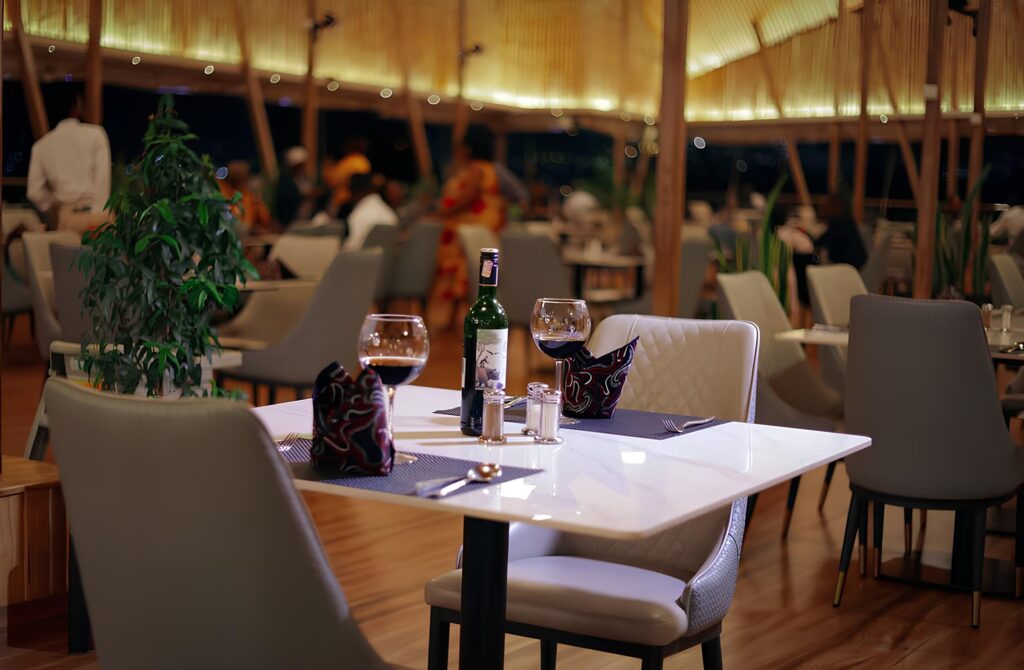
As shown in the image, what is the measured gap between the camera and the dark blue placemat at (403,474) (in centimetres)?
177

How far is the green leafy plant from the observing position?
362 centimetres

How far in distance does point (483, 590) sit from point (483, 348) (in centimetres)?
41

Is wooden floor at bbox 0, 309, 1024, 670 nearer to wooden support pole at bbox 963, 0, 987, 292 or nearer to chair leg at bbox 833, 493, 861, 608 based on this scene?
chair leg at bbox 833, 493, 861, 608

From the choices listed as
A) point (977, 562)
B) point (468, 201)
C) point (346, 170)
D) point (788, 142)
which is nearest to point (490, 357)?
point (977, 562)

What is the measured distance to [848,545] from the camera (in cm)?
378

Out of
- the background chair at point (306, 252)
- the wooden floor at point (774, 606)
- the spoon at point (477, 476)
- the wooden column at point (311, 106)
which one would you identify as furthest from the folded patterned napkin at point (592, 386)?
the wooden column at point (311, 106)

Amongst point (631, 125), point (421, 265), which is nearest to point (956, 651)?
point (421, 265)

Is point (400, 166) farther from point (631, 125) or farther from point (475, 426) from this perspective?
point (475, 426)

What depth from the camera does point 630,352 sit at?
8.11 ft

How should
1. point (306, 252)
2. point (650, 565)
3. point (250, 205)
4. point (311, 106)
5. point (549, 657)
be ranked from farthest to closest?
1. point (311, 106)
2. point (250, 205)
3. point (306, 252)
4. point (549, 657)
5. point (650, 565)

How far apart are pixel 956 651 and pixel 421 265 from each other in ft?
20.6

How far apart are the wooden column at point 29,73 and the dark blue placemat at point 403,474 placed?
3.42 m

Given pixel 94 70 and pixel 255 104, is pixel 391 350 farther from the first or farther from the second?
pixel 255 104

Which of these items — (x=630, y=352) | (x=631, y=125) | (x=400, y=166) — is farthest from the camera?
(x=400, y=166)
